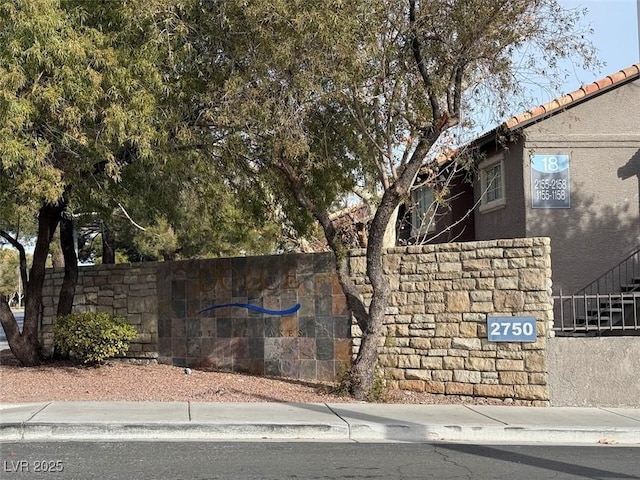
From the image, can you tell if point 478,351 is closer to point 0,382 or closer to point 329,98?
point 329,98

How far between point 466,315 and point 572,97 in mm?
5855

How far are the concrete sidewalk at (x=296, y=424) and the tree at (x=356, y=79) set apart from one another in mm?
1725

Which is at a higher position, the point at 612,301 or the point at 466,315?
the point at 612,301

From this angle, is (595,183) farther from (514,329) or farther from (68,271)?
(68,271)

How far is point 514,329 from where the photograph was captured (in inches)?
431

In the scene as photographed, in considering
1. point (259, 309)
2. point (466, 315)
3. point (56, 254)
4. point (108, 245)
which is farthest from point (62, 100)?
point (108, 245)

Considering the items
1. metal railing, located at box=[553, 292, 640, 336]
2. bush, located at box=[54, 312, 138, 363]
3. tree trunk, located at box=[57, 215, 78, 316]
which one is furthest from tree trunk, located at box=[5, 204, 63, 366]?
metal railing, located at box=[553, 292, 640, 336]

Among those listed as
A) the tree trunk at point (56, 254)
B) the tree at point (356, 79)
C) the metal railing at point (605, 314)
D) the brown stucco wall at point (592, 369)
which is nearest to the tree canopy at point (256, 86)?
the tree at point (356, 79)

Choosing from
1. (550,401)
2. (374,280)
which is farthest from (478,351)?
(374,280)

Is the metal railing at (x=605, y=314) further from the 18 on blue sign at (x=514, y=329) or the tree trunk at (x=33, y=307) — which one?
→ the tree trunk at (x=33, y=307)

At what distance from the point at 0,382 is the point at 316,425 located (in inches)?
235

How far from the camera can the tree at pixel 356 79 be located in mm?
9742

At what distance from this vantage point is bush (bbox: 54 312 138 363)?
12789 millimetres

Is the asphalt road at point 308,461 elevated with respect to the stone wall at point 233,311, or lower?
lower
